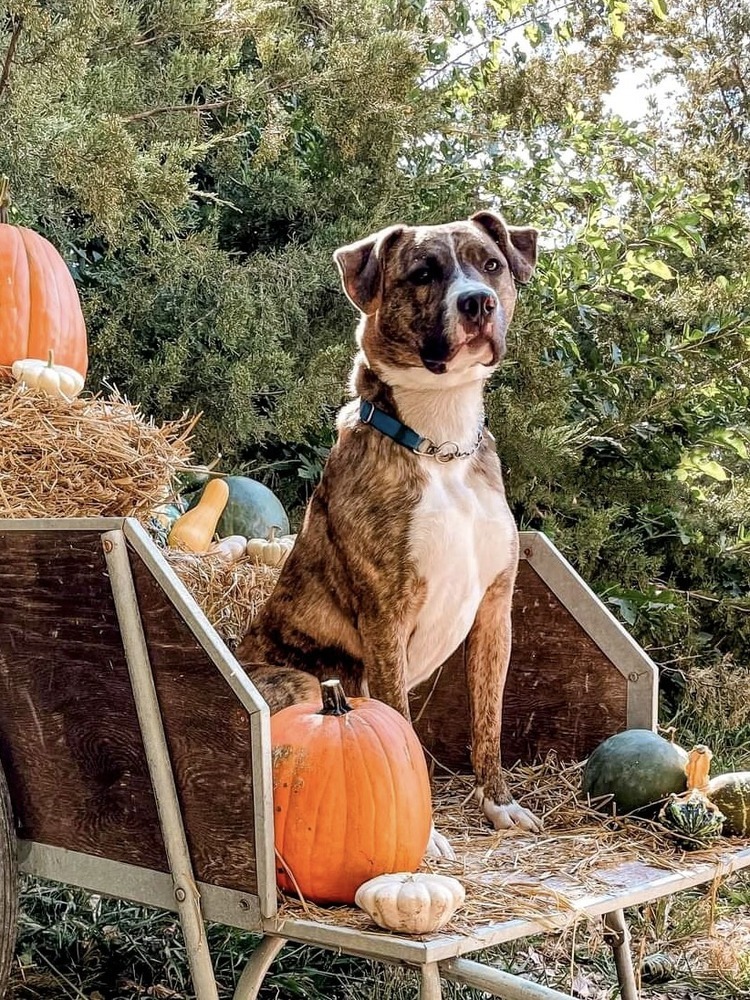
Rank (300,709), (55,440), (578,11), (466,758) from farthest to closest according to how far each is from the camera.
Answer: (578,11), (466,758), (55,440), (300,709)

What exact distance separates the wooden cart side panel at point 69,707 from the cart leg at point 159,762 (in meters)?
0.05

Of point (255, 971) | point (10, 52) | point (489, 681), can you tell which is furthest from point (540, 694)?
point (10, 52)

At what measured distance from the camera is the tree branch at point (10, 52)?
2.87 meters

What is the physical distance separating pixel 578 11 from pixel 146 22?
2.93 m

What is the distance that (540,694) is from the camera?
284cm

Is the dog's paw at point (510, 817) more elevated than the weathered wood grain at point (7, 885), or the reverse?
the weathered wood grain at point (7, 885)

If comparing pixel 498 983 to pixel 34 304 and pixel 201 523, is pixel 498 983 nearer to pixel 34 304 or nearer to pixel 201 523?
pixel 201 523

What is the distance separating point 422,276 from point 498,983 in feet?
4.74

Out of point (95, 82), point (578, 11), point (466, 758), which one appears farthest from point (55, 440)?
point (578, 11)

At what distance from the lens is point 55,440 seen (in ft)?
7.97

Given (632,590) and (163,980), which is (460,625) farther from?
(632,590)

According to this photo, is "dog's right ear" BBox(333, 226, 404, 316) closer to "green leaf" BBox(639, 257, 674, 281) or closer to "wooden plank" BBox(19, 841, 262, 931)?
"wooden plank" BBox(19, 841, 262, 931)

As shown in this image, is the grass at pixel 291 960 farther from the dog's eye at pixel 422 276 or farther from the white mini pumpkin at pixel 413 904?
the dog's eye at pixel 422 276

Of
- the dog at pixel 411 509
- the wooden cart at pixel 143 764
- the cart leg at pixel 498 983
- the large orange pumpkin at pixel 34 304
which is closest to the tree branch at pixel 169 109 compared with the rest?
the large orange pumpkin at pixel 34 304
